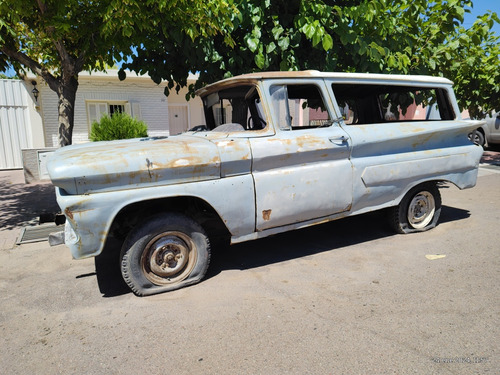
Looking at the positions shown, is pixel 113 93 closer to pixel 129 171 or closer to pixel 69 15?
pixel 69 15

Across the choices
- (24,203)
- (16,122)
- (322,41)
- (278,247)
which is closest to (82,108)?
(16,122)

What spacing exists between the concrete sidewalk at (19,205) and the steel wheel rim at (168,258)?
269 cm

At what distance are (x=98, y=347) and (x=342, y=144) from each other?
2.90 m

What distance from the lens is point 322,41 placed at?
4871 mm

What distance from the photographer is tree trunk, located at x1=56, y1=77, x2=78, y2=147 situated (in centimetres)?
561

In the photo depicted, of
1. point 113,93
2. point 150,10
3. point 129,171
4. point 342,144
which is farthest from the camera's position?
point 113,93

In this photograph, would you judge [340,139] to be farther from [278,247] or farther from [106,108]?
[106,108]

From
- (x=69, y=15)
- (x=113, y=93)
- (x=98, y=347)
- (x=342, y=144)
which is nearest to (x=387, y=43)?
(x=342, y=144)

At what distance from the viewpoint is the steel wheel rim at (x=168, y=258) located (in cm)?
330

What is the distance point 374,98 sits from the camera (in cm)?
527

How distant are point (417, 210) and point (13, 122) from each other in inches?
513

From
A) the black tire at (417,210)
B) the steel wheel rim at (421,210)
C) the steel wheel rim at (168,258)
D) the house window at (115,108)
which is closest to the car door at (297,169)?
the steel wheel rim at (168,258)

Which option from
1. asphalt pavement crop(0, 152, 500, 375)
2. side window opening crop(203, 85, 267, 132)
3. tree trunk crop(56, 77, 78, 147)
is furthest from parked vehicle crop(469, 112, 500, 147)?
tree trunk crop(56, 77, 78, 147)

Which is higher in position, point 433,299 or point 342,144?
point 342,144
